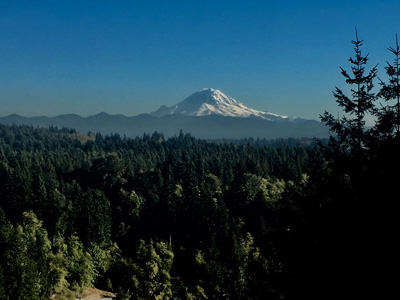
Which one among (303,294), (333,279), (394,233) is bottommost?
(303,294)

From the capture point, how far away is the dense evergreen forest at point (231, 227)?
1988cm

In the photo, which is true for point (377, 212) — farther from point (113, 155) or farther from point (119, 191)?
point (113, 155)

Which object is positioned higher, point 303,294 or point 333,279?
point 333,279

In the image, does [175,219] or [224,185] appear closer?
[175,219]

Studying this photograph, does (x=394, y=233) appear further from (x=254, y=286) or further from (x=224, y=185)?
(x=224, y=185)

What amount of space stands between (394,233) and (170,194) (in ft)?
309

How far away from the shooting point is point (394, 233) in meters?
18.8

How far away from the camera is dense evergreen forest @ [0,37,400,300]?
1988cm

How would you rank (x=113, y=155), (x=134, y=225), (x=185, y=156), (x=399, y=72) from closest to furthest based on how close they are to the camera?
1. (x=399, y=72)
2. (x=134, y=225)
3. (x=113, y=155)
4. (x=185, y=156)

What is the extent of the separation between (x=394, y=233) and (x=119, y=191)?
10783 cm

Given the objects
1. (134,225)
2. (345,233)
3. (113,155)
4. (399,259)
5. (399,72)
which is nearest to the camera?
(399,259)

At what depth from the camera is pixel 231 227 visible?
271 feet

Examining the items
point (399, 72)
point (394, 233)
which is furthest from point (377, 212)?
point (399, 72)

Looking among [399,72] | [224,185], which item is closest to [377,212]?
[399,72]
